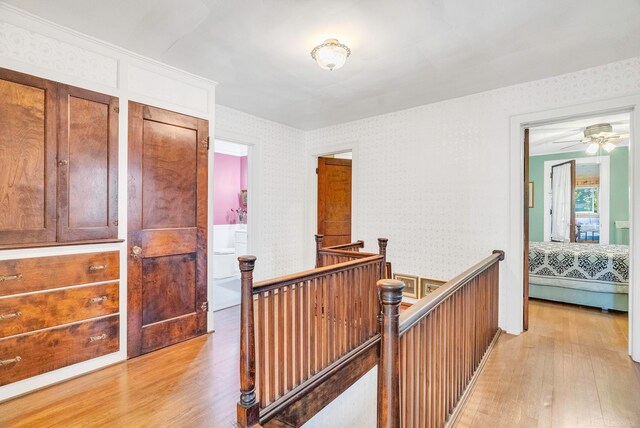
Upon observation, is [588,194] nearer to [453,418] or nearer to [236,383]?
[453,418]

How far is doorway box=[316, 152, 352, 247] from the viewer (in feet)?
16.2

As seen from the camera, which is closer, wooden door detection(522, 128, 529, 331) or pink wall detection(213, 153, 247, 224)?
wooden door detection(522, 128, 529, 331)

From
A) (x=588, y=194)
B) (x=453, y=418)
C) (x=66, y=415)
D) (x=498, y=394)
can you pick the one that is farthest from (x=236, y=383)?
(x=588, y=194)

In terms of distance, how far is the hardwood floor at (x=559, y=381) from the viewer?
1.87 m

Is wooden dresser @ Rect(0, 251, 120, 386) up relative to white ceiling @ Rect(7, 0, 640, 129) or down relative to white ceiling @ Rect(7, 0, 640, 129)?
down

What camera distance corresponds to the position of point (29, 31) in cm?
211

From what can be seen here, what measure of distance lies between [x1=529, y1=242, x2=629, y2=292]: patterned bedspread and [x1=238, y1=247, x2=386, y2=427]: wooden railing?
9.63ft

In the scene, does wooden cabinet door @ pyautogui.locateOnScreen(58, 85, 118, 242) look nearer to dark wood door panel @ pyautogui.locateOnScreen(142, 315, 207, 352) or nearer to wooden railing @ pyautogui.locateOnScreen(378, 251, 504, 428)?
dark wood door panel @ pyautogui.locateOnScreen(142, 315, 207, 352)

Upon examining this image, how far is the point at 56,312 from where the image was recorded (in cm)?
219

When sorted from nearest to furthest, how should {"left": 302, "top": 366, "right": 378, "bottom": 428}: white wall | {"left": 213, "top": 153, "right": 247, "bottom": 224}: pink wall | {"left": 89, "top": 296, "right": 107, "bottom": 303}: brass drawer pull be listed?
{"left": 89, "top": 296, "right": 107, "bottom": 303}: brass drawer pull, {"left": 302, "top": 366, "right": 378, "bottom": 428}: white wall, {"left": 213, "top": 153, "right": 247, "bottom": 224}: pink wall

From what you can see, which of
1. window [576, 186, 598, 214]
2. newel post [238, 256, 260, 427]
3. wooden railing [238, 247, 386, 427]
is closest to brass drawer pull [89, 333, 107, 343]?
wooden railing [238, 247, 386, 427]

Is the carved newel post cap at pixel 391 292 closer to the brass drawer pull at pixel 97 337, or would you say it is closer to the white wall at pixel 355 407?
the white wall at pixel 355 407

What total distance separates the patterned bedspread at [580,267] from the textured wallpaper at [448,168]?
144cm

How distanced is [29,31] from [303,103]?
96.6 inches
